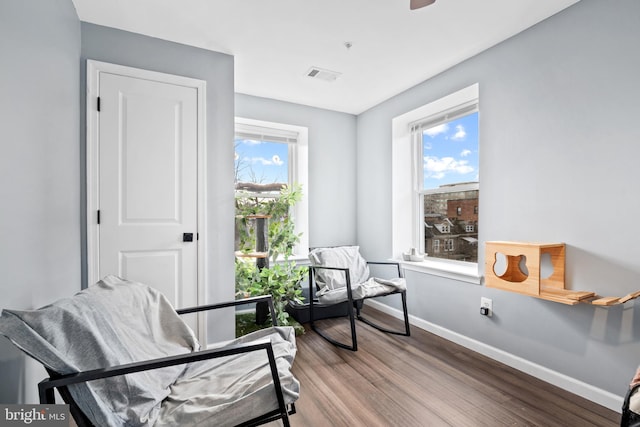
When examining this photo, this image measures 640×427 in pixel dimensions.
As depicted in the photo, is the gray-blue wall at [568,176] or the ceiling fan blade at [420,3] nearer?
the ceiling fan blade at [420,3]

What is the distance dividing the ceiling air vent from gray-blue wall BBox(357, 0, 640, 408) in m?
1.05

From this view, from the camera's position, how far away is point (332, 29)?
2.27m

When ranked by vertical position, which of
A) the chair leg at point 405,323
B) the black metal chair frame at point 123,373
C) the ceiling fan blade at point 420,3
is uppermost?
the ceiling fan blade at point 420,3

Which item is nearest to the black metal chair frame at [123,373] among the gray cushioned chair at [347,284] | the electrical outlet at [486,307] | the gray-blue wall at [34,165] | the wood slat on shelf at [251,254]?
the gray-blue wall at [34,165]

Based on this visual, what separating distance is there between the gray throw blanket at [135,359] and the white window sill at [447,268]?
176cm

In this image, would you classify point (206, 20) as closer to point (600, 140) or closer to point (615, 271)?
point (600, 140)

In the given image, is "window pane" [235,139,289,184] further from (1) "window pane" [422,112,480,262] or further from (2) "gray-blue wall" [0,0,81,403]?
(2) "gray-blue wall" [0,0,81,403]

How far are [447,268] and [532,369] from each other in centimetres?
97

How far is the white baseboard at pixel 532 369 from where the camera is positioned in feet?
6.14

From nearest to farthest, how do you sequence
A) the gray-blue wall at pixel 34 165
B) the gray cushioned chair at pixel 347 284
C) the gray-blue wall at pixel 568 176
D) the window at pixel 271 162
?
the gray-blue wall at pixel 34 165 < the gray-blue wall at pixel 568 176 < the gray cushioned chair at pixel 347 284 < the window at pixel 271 162

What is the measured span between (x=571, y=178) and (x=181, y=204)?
8.76 ft

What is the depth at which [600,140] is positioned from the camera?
74.7 inches

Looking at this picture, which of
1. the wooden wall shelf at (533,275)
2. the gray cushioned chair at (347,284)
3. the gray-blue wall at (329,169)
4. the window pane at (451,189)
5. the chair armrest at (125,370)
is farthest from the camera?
the gray-blue wall at (329,169)

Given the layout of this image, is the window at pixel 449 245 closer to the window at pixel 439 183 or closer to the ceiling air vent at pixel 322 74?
the window at pixel 439 183
